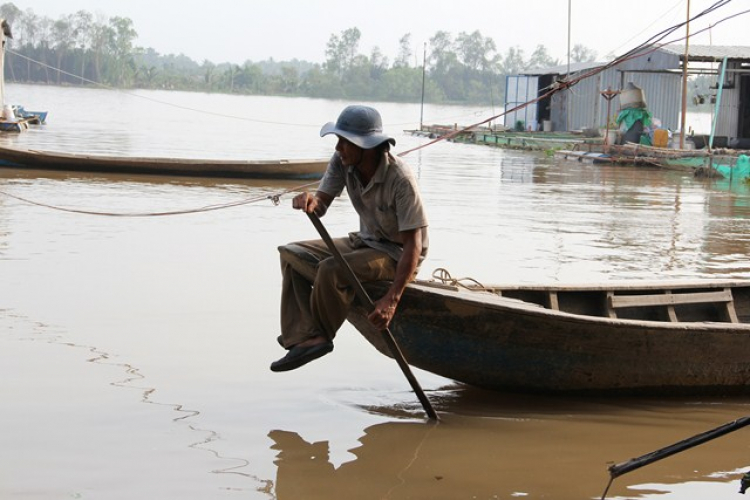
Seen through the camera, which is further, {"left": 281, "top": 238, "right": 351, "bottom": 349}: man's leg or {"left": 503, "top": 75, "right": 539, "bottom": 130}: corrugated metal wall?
{"left": 503, "top": 75, "right": 539, "bottom": 130}: corrugated metal wall

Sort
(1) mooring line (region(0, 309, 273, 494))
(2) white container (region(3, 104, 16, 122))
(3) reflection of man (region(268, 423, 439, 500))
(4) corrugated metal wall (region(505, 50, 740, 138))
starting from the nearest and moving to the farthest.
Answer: (3) reflection of man (region(268, 423, 439, 500)) → (1) mooring line (region(0, 309, 273, 494)) → (4) corrugated metal wall (region(505, 50, 740, 138)) → (2) white container (region(3, 104, 16, 122))

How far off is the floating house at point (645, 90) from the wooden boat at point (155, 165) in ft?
17.5

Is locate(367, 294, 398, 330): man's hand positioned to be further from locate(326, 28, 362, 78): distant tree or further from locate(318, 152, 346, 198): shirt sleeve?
locate(326, 28, 362, 78): distant tree

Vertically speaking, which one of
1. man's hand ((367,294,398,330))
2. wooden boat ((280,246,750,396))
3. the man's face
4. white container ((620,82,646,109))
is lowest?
wooden boat ((280,246,750,396))

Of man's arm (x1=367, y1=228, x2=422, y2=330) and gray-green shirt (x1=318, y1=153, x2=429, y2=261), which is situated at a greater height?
gray-green shirt (x1=318, y1=153, x2=429, y2=261)

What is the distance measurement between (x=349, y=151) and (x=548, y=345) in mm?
1392

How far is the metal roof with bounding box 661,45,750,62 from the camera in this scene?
2366 centimetres

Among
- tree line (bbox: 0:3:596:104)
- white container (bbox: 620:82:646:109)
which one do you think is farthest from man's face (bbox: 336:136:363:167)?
tree line (bbox: 0:3:596:104)

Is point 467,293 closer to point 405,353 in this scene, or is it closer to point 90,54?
point 405,353

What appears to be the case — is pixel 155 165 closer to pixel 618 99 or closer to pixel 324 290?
pixel 324 290

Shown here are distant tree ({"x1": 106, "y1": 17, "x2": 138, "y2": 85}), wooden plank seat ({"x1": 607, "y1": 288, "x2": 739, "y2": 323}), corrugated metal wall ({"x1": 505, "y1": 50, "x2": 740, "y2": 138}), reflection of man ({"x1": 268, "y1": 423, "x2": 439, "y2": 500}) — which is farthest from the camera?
distant tree ({"x1": 106, "y1": 17, "x2": 138, "y2": 85})

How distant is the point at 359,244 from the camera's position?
4766 millimetres

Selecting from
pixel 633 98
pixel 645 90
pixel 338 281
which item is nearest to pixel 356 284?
pixel 338 281

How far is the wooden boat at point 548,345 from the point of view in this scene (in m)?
4.82
